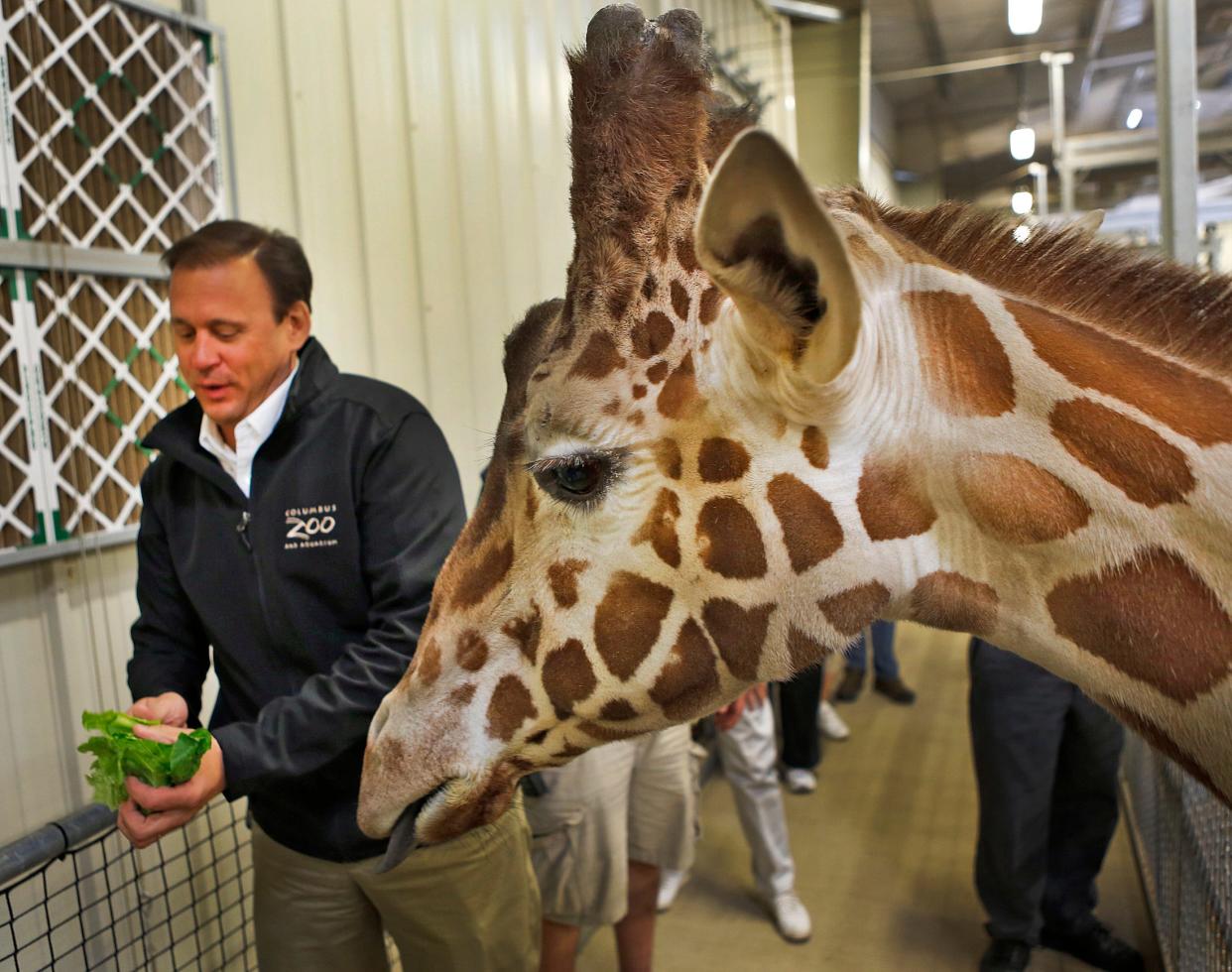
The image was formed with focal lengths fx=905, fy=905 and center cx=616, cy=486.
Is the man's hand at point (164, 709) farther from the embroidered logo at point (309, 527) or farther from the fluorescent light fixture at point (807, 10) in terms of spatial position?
the fluorescent light fixture at point (807, 10)

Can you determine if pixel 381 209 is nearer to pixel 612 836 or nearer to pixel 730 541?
pixel 612 836

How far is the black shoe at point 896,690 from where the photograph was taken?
478cm

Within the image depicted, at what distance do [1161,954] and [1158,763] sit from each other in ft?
2.16

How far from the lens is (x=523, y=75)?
3.09m

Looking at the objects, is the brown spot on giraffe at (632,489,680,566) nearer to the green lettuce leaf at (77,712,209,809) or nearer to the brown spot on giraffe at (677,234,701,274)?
the brown spot on giraffe at (677,234,701,274)

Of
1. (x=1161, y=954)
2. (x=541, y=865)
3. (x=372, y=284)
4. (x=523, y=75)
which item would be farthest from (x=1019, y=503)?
(x=523, y=75)

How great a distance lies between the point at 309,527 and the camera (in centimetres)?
147

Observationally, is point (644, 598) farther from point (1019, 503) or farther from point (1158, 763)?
point (1158, 763)

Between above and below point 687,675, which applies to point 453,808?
below

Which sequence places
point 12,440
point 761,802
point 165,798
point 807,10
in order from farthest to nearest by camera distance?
point 807,10
point 761,802
point 12,440
point 165,798

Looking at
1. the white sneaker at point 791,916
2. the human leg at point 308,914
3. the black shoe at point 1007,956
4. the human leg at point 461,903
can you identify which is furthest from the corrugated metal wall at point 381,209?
the black shoe at point 1007,956

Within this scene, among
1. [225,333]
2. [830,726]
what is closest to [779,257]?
[225,333]

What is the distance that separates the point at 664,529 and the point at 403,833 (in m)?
0.50

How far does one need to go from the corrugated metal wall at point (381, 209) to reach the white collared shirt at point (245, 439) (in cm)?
50
